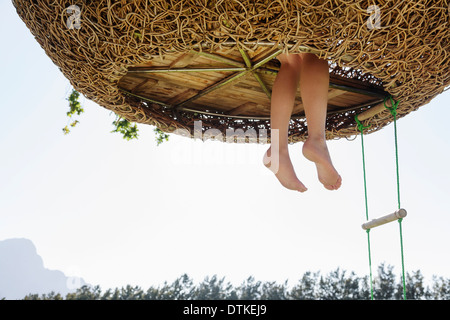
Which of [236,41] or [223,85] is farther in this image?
[223,85]

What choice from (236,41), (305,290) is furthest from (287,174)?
(305,290)

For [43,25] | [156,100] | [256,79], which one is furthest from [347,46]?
[156,100]

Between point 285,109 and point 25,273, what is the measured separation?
8378cm

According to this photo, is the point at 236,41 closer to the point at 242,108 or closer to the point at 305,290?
the point at 242,108

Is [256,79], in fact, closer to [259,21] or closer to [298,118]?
[298,118]

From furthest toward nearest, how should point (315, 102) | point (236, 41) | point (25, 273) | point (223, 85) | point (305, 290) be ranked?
1. point (25, 273)
2. point (305, 290)
3. point (223, 85)
4. point (315, 102)
5. point (236, 41)

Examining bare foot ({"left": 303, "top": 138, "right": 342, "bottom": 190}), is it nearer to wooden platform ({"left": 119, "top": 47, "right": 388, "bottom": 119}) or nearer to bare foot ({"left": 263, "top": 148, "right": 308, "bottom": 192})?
bare foot ({"left": 263, "top": 148, "right": 308, "bottom": 192})

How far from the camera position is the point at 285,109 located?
1.30 metres

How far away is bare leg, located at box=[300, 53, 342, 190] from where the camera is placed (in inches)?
48.8

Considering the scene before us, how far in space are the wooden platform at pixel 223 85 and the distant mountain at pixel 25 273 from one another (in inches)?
3213

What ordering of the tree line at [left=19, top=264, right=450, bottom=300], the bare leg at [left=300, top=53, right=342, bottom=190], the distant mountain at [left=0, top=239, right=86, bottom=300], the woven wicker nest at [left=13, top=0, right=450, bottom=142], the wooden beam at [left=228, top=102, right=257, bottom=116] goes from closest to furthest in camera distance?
the woven wicker nest at [left=13, top=0, right=450, bottom=142], the bare leg at [left=300, top=53, right=342, bottom=190], the wooden beam at [left=228, top=102, right=257, bottom=116], the tree line at [left=19, top=264, right=450, bottom=300], the distant mountain at [left=0, top=239, right=86, bottom=300]

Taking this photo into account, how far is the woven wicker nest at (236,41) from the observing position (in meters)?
0.92

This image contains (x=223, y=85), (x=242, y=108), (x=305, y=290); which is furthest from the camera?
(x=305, y=290)

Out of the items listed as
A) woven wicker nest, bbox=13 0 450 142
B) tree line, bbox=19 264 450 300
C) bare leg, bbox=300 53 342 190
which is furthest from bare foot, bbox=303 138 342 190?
tree line, bbox=19 264 450 300
